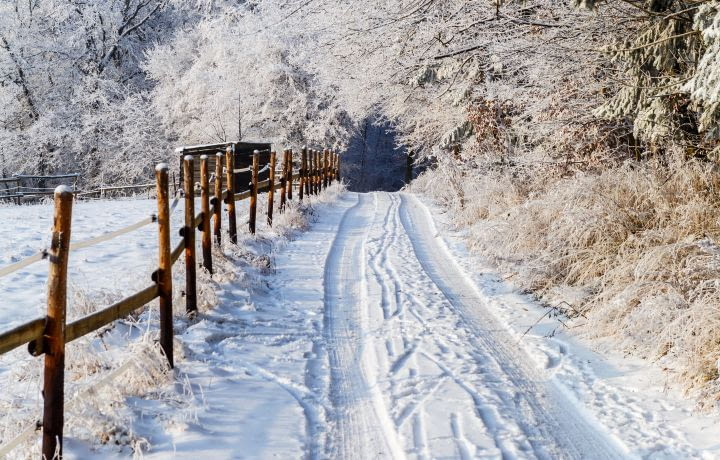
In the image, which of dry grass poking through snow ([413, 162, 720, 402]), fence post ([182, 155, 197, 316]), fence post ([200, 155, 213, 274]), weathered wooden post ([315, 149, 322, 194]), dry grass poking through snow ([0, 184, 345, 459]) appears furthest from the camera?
weathered wooden post ([315, 149, 322, 194])

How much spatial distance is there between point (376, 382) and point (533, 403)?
116 centimetres

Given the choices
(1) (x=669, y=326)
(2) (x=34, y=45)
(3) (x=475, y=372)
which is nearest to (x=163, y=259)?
(3) (x=475, y=372)

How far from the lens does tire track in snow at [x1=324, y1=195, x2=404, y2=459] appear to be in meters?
3.66

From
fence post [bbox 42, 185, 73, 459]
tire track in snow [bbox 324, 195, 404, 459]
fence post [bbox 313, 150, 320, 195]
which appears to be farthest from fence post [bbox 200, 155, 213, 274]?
fence post [bbox 313, 150, 320, 195]

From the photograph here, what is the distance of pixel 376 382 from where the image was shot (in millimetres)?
4543

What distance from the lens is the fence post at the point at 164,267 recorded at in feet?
14.1

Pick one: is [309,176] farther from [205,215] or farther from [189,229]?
[189,229]

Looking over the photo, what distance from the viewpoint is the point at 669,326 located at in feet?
15.0

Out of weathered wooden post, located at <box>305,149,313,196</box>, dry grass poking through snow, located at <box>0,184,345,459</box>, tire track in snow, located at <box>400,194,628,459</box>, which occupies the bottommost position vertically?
tire track in snow, located at <box>400,194,628,459</box>

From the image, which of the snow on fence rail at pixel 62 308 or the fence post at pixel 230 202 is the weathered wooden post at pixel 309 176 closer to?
the fence post at pixel 230 202

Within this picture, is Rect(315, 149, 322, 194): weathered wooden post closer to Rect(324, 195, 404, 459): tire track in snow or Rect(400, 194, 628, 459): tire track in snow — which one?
Rect(324, 195, 404, 459): tire track in snow

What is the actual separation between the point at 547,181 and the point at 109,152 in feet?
76.6

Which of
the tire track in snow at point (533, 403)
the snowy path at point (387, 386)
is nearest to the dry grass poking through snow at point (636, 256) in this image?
the snowy path at point (387, 386)

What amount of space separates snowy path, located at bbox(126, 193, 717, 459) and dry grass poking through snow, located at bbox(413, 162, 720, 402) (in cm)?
46
